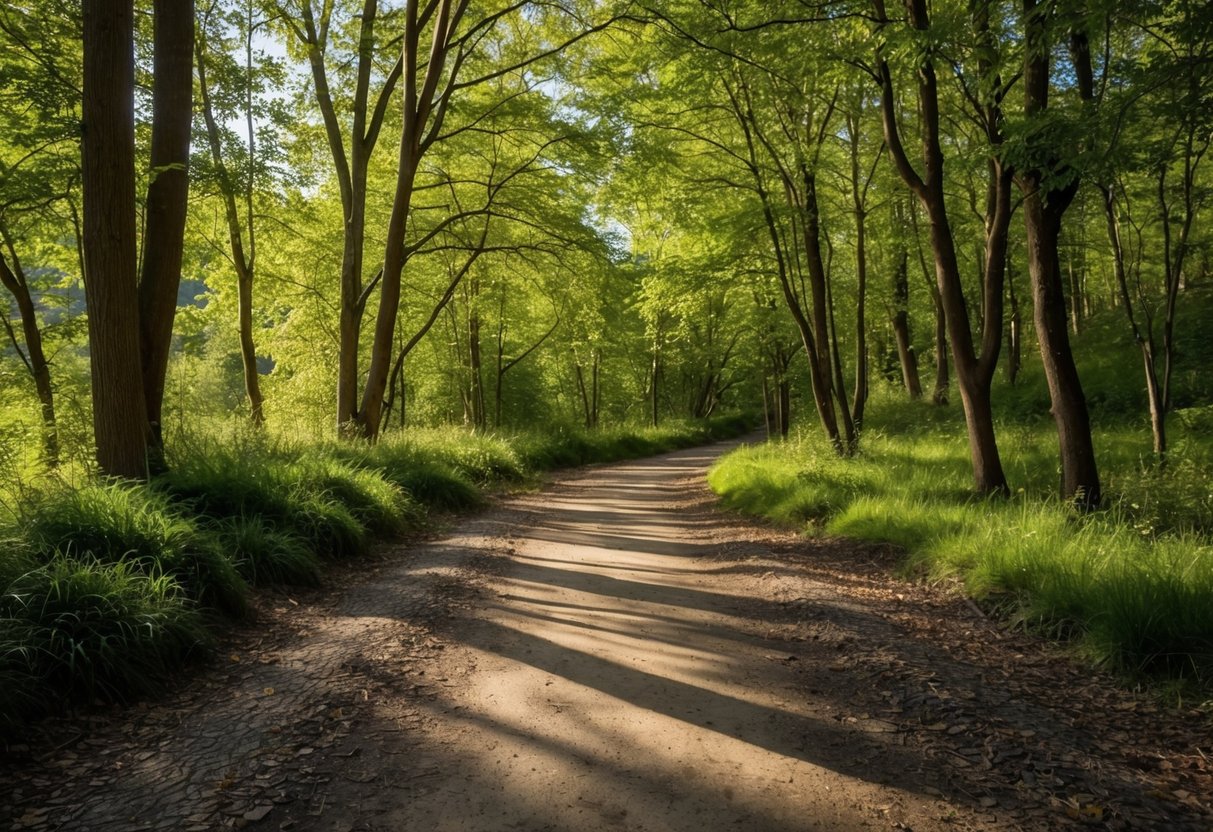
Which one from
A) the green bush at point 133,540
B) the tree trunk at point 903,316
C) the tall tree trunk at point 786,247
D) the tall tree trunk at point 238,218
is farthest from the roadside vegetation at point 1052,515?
the tall tree trunk at point 238,218

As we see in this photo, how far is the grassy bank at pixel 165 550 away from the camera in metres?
3.55

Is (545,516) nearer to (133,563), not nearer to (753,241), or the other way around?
(133,563)

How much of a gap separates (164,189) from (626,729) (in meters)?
7.48

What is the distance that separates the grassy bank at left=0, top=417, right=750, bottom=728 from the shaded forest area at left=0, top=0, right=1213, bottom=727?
0.03m

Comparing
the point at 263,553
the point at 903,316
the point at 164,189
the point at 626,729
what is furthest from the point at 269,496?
the point at 903,316

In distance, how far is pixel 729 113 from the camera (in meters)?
13.1

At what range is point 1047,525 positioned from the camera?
Result: 5883mm

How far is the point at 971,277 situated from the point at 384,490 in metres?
19.0

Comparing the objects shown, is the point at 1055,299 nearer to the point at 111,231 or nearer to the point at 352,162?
the point at 111,231

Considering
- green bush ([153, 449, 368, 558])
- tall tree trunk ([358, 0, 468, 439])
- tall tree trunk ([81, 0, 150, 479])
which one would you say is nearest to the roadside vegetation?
green bush ([153, 449, 368, 558])

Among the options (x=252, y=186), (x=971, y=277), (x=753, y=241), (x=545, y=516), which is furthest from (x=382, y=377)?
(x=971, y=277)

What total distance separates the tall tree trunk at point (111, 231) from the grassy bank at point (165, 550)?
63 cm

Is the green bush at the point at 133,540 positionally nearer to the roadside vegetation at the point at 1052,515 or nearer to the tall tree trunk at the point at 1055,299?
the roadside vegetation at the point at 1052,515

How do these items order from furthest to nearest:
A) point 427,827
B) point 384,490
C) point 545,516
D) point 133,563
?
point 545,516, point 384,490, point 133,563, point 427,827
